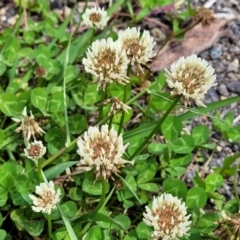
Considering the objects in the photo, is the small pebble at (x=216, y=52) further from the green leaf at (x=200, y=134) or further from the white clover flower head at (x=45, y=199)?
the white clover flower head at (x=45, y=199)

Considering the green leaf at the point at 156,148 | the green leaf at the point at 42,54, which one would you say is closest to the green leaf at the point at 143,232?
the green leaf at the point at 156,148

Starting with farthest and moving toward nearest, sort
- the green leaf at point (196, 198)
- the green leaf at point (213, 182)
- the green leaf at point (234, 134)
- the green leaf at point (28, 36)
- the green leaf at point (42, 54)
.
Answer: the green leaf at point (28, 36) < the green leaf at point (42, 54) < the green leaf at point (234, 134) < the green leaf at point (213, 182) < the green leaf at point (196, 198)

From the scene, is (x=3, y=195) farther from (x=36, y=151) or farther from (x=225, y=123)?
(x=225, y=123)

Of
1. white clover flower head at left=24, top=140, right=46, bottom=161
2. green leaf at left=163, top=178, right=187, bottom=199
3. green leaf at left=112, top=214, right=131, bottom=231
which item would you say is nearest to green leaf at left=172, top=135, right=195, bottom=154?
green leaf at left=163, top=178, right=187, bottom=199

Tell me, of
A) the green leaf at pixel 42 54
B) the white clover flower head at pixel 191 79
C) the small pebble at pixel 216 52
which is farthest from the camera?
the small pebble at pixel 216 52

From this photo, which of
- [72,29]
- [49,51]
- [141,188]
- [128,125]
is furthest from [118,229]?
[72,29]

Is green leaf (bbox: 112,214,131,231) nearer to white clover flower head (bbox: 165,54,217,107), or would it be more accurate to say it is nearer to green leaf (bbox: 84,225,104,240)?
green leaf (bbox: 84,225,104,240)

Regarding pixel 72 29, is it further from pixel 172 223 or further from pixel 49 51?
pixel 172 223

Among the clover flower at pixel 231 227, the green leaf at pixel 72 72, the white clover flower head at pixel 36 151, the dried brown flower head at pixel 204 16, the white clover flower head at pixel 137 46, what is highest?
the white clover flower head at pixel 137 46
